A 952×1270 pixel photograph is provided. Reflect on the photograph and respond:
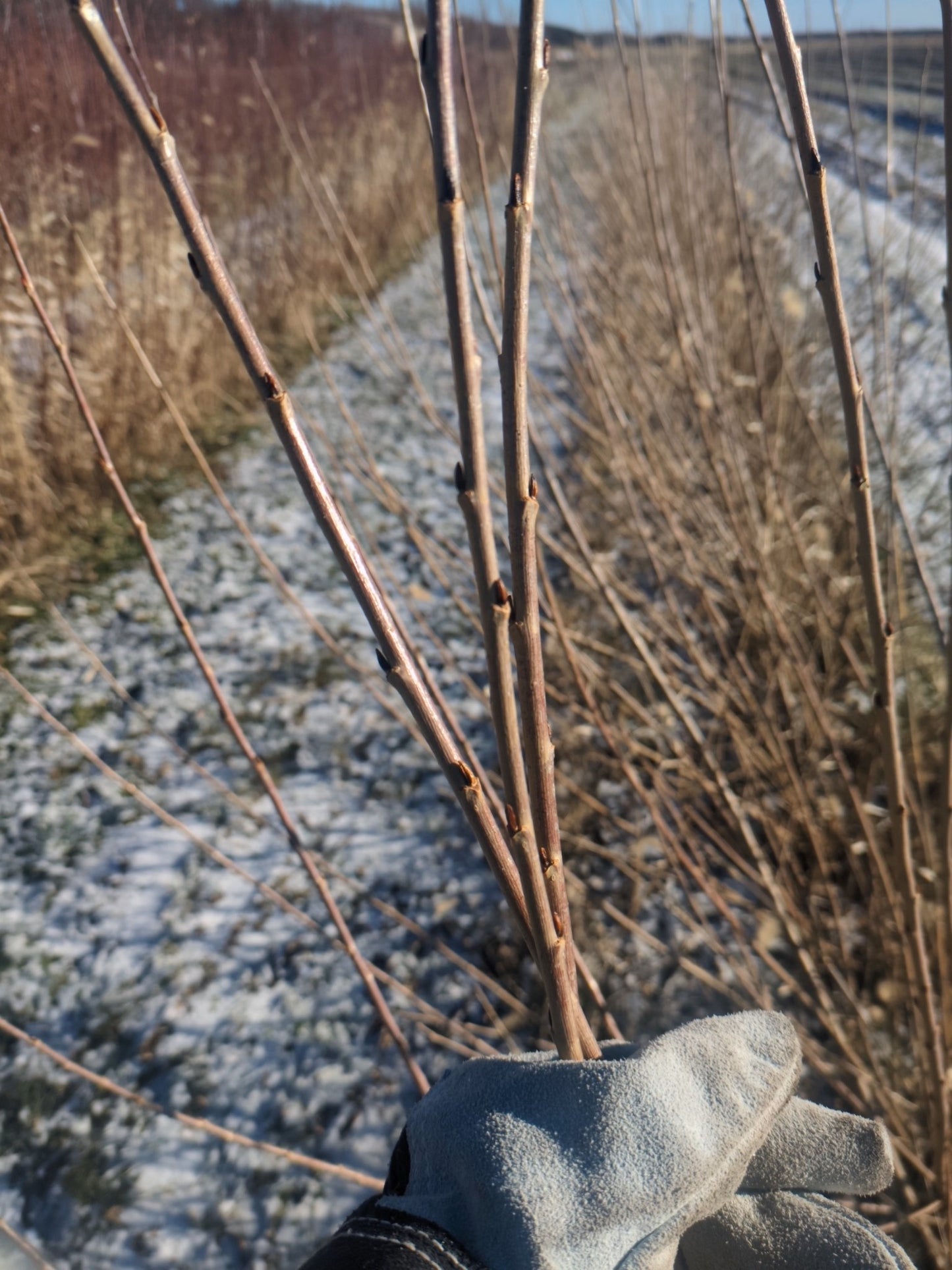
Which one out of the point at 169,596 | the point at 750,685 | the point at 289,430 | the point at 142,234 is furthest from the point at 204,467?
the point at 142,234

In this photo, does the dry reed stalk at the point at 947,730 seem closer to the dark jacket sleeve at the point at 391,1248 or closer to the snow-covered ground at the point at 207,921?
the dark jacket sleeve at the point at 391,1248

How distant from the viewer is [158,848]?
2.00 meters

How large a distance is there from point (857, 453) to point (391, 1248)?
535 millimetres

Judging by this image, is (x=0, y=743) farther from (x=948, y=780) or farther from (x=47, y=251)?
(x=948, y=780)

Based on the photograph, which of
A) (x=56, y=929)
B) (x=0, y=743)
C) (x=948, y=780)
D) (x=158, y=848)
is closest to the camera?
(x=948, y=780)

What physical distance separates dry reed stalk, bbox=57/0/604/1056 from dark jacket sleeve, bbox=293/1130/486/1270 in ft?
0.46

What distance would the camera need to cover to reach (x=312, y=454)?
1.18 feet

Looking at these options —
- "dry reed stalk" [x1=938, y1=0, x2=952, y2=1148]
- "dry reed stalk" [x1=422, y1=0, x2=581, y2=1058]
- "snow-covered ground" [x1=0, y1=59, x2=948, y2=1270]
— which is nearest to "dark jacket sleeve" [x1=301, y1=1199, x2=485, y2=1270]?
"dry reed stalk" [x1=422, y1=0, x2=581, y2=1058]

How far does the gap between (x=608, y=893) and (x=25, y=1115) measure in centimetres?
117

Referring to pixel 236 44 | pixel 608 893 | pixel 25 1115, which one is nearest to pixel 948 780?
pixel 608 893

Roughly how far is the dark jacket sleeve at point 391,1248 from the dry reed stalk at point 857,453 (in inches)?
18.1

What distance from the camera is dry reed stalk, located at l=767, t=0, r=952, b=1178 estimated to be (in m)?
0.44

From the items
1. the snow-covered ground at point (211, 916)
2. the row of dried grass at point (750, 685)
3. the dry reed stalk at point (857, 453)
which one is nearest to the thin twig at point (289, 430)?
the dry reed stalk at point (857, 453)

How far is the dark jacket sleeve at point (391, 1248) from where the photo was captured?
0.47 metres
